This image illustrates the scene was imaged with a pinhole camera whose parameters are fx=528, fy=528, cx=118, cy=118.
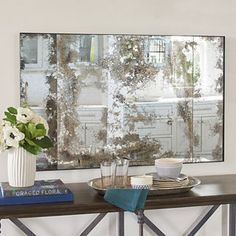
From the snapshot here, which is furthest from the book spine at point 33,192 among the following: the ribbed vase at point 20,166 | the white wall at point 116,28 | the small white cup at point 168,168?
the small white cup at point 168,168

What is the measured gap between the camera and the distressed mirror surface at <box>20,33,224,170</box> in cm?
296

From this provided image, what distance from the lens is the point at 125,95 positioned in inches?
121

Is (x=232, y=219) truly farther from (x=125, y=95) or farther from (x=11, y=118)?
(x=11, y=118)

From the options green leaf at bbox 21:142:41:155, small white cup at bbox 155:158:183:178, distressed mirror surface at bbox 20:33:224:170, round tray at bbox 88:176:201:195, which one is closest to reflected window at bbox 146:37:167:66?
distressed mirror surface at bbox 20:33:224:170

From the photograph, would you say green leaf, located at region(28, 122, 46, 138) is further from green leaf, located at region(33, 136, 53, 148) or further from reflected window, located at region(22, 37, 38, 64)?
reflected window, located at region(22, 37, 38, 64)

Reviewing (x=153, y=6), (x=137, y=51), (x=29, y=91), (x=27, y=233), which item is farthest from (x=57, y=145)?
(x=153, y=6)

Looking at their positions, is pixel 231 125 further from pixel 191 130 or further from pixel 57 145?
pixel 57 145

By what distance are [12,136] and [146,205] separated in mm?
742

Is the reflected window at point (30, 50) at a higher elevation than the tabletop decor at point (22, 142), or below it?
higher

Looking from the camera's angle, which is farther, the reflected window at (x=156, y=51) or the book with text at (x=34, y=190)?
the reflected window at (x=156, y=51)

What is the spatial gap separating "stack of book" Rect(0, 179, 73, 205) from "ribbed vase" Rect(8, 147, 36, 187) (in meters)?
0.05

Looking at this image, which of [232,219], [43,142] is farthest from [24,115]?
[232,219]

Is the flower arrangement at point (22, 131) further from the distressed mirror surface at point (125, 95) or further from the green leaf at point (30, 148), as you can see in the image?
the distressed mirror surface at point (125, 95)

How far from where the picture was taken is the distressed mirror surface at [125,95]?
2.96 metres
